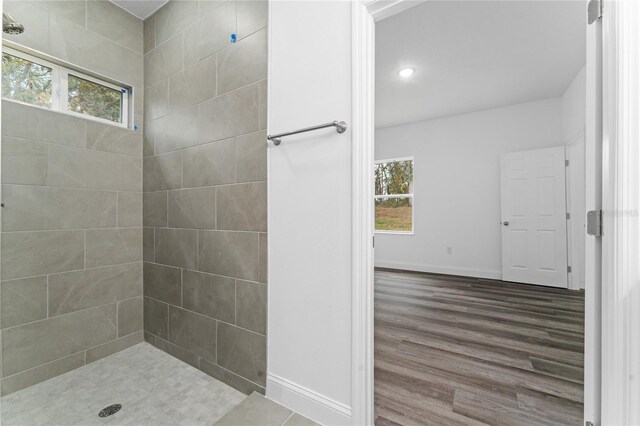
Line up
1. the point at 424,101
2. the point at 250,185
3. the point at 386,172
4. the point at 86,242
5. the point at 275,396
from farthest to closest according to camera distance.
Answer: the point at 386,172 < the point at 424,101 < the point at 86,242 < the point at 250,185 < the point at 275,396

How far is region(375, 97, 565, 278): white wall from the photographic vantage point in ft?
13.6

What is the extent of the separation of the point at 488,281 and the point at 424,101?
296 cm

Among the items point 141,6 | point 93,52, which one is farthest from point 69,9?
point 141,6

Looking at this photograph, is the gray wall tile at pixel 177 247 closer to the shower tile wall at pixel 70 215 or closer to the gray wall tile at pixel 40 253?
the shower tile wall at pixel 70 215

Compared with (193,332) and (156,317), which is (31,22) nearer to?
(156,317)

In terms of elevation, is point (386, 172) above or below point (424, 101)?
below

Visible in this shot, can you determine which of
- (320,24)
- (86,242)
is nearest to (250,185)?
(320,24)

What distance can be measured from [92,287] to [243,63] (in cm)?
198

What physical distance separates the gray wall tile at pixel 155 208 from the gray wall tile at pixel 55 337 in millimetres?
725

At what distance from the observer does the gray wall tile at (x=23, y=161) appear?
1676 millimetres

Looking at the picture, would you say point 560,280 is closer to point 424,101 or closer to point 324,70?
point 424,101

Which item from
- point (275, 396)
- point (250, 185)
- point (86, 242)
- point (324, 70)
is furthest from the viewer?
point (86, 242)

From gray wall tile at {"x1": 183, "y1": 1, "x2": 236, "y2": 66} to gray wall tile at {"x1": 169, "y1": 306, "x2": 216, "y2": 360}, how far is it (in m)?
1.85

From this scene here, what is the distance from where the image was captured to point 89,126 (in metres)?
2.03
